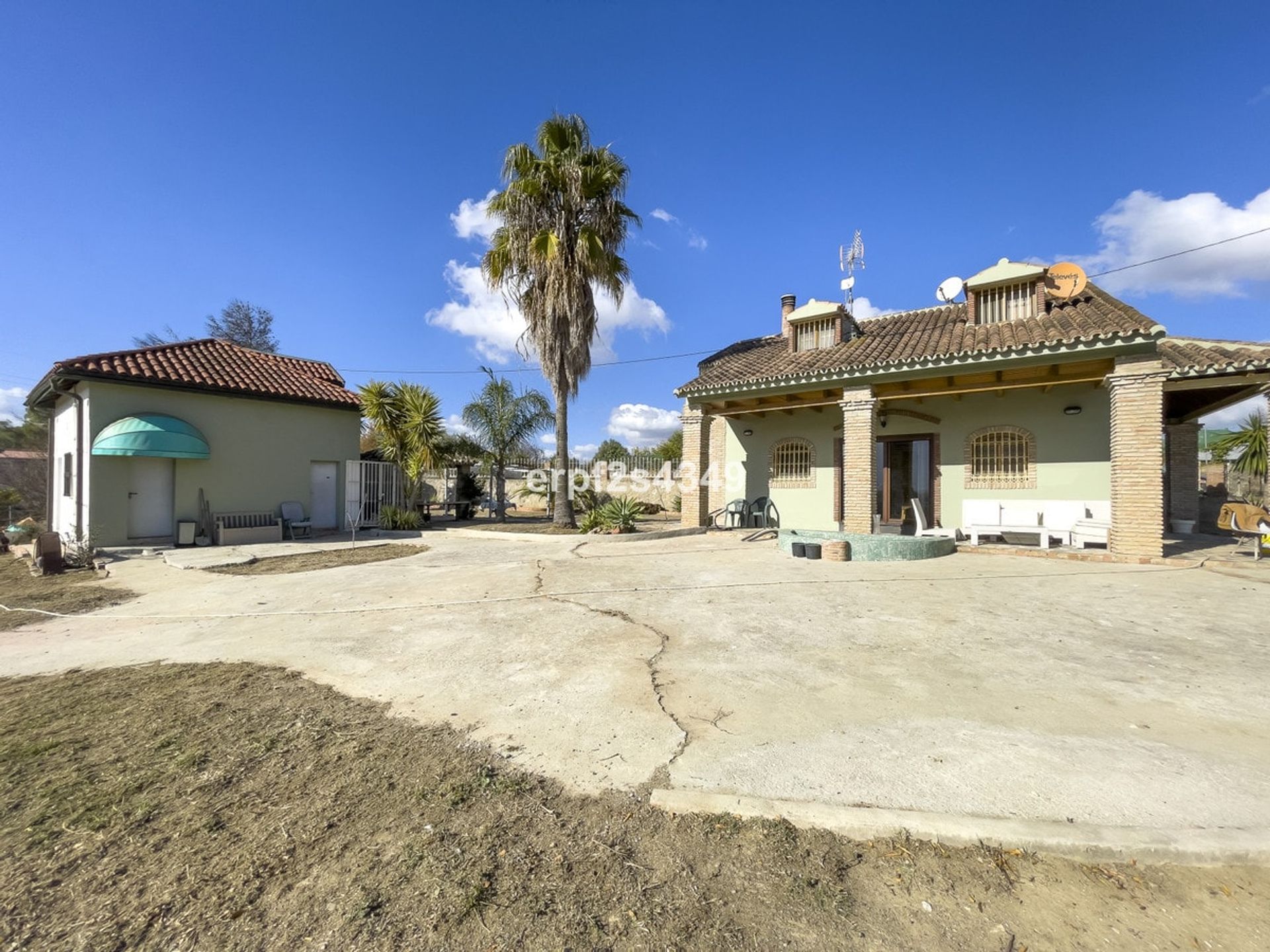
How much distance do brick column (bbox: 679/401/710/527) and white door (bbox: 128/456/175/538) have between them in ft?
41.8

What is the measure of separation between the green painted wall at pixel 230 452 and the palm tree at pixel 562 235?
6.83 meters

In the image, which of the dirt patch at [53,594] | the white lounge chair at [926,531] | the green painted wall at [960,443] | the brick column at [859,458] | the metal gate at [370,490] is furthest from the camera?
the metal gate at [370,490]

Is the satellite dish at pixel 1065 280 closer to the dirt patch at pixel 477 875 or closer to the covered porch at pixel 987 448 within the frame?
the covered porch at pixel 987 448

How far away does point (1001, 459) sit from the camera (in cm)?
1170

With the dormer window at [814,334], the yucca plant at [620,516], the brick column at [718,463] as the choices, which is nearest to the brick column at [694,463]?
the brick column at [718,463]

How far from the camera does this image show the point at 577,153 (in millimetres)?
13672

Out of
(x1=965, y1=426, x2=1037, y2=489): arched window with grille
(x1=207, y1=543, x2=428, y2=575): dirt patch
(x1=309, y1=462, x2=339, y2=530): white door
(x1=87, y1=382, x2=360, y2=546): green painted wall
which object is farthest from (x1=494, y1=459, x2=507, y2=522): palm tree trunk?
(x1=965, y1=426, x2=1037, y2=489): arched window with grille

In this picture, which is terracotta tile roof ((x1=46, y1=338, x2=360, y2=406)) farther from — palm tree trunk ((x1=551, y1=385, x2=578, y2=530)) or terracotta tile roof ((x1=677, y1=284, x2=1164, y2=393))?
terracotta tile roof ((x1=677, y1=284, x2=1164, y2=393))

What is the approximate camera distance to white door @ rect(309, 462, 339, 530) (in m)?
15.1

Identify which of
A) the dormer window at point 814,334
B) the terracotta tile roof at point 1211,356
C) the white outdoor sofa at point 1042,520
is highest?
the dormer window at point 814,334

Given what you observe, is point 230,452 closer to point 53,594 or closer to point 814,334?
point 53,594

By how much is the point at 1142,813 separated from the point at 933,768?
0.78m

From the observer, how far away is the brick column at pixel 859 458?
10672mm

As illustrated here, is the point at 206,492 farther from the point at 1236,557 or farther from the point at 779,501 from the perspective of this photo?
the point at 1236,557
